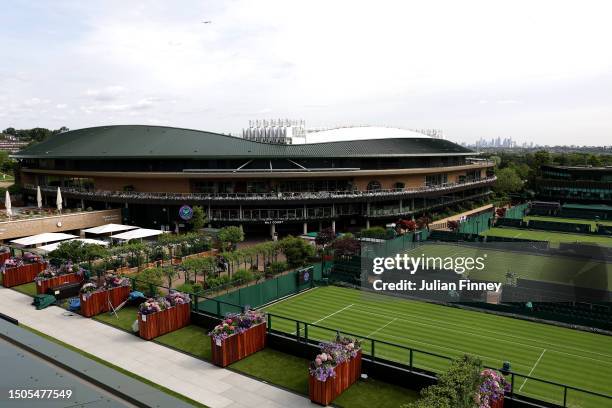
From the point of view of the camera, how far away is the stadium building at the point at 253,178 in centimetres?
6381

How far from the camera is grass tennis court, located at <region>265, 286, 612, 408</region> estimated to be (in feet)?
74.8

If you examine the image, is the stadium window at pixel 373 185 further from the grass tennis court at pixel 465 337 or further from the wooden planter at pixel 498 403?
the wooden planter at pixel 498 403

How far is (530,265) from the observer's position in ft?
159

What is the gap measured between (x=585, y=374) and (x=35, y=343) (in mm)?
23181

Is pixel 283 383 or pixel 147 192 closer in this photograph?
pixel 283 383

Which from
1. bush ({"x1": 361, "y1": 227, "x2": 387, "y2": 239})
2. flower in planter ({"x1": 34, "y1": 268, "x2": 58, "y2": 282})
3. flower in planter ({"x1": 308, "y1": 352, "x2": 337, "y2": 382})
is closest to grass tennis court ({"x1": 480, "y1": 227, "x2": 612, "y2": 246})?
bush ({"x1": 361, "y1": 227, "x2": 387, "y2": 239})

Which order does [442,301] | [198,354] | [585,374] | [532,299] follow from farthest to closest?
[442,301] < [532,299] < [585,374] < [198,354]

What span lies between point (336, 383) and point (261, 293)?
16.3 meters

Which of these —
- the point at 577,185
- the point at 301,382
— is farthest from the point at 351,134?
the point at 301,382

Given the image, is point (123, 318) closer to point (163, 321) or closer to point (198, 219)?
point (163, 321)

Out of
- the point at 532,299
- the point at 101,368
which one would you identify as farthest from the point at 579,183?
the point at 101,368

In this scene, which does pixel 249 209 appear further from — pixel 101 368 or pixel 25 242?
pixel 101 368

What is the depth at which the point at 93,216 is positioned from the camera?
6350 centimetres

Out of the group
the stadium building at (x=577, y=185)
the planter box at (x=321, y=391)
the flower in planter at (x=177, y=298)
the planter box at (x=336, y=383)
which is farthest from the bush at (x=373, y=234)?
the stadium building at (x=577, y=185)
